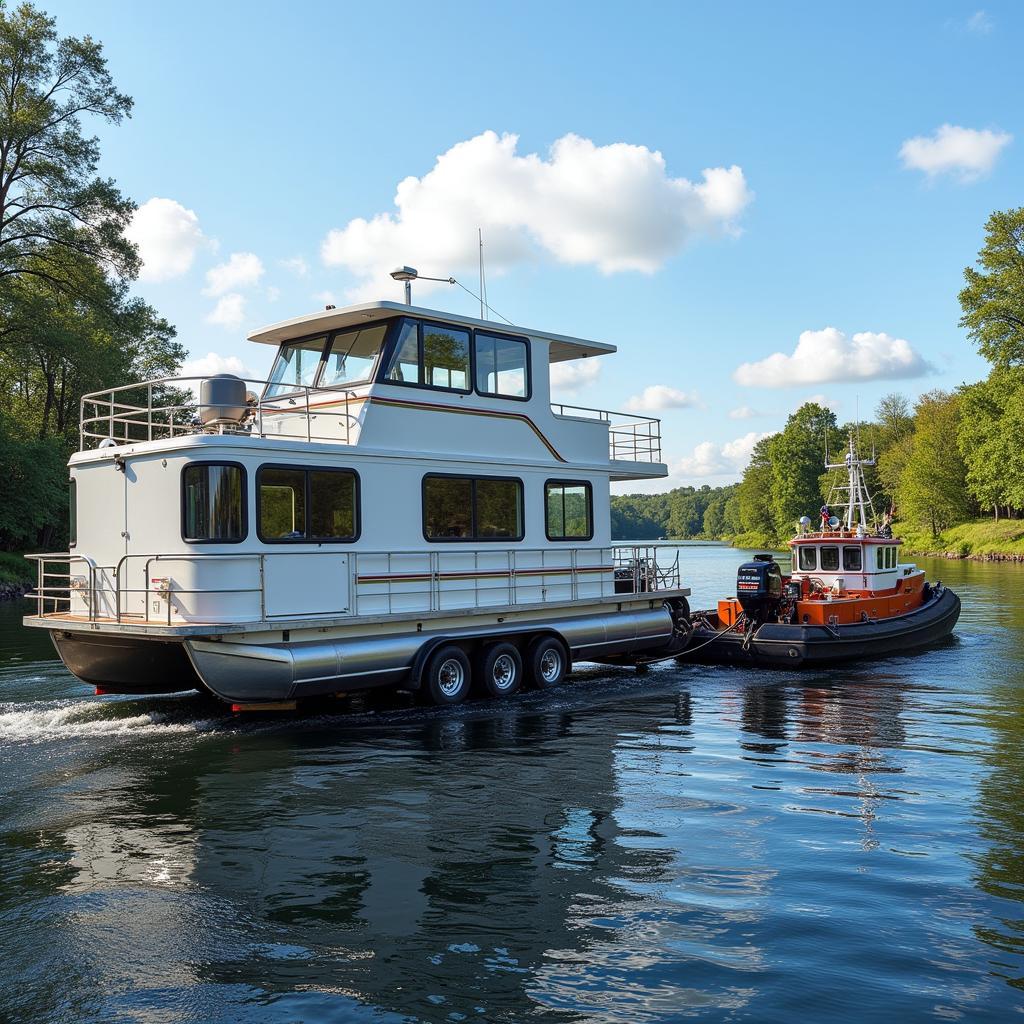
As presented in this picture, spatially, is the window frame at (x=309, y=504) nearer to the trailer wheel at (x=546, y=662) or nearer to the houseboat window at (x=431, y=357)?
the houseboat window at (x=431, y=357)

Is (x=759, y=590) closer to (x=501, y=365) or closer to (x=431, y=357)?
(x=501, y=365)

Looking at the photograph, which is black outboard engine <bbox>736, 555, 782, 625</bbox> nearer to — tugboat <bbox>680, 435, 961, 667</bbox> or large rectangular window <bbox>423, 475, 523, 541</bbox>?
tugboat <bbox>680, 435, 961, 667</bbox>

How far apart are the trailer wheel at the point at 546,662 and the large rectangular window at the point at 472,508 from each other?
175cm

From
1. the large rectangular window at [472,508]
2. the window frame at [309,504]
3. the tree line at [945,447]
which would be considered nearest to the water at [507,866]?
the window frame at [309,504]

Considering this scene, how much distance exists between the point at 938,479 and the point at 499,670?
230 ft

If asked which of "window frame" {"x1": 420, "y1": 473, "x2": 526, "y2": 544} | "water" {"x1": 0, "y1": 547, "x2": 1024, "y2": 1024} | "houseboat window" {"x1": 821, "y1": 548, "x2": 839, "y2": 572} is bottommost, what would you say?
"water" {"x1": 0, "y1": 547, "x2": 1024, "y2": 1024}

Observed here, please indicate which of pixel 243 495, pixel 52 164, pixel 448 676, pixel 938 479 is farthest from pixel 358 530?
pixel 938 479

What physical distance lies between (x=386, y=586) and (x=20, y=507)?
1184 inches

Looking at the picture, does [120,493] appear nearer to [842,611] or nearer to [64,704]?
[64,704]

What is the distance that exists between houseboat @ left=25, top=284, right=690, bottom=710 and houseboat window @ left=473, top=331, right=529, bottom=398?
0.10ft

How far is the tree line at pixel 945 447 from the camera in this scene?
5700cm

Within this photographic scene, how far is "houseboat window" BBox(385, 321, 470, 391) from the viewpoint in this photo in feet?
46.7

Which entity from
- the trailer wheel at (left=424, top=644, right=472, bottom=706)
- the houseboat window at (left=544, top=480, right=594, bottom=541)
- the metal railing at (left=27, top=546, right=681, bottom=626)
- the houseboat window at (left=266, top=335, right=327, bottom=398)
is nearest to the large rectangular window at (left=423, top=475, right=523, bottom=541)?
the metal railing at (left=27, top=546, right=681, bottom=626)

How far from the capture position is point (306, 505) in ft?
41.5
